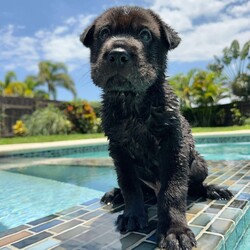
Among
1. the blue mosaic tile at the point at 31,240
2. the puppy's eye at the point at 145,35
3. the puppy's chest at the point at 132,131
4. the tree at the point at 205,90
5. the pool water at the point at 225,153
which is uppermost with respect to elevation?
the tree at the point at 205,90

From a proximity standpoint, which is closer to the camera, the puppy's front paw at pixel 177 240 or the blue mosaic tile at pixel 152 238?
the puppy's front paw at pixel 177 240

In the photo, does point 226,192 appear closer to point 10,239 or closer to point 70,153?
point 10,239

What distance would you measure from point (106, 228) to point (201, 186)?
1.39m

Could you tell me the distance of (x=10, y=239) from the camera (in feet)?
8.63

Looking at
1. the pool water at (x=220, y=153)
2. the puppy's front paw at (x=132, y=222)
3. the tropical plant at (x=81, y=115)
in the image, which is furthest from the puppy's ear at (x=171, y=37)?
the tropical plant at (x=81, y=115)

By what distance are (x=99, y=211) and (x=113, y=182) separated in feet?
11.7

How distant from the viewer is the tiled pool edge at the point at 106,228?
2.38m

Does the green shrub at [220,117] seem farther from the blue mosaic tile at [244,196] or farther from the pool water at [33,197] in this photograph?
the blue mosaic tile at [244,196]

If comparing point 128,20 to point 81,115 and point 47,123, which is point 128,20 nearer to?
point 47,123

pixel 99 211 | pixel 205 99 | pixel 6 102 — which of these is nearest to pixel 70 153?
pixel 99 211

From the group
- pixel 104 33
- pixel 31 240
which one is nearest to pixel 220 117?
pixel 104 33

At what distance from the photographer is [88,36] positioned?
2.73 m

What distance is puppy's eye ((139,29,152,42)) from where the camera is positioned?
2.44 m

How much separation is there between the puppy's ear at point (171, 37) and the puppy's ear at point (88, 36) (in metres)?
0.66
